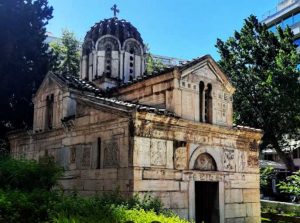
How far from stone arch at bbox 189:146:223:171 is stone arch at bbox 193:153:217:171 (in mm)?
53

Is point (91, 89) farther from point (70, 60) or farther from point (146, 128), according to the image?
point (70, 60)

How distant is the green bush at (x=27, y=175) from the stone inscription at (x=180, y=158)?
400cm

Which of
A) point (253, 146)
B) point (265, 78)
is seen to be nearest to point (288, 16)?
point (265, 78)

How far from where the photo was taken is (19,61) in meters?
19.4

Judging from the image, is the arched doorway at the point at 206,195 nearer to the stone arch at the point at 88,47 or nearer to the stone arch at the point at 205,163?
the stone arch at the point at 205,163

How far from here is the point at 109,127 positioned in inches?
459

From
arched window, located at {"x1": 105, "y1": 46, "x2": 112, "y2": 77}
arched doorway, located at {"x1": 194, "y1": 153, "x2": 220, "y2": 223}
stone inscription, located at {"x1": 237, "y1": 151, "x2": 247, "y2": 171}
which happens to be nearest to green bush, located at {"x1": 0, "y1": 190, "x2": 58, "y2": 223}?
arched doorway, located at {"x1": 194, "y1": 153, "x2": 220, "y2": 223}

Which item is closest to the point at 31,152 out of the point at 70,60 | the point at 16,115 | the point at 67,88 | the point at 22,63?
the point at 67,88

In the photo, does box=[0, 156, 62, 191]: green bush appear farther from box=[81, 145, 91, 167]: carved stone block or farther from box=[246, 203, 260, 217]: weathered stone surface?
box=[246, 203, 260, 217]: weathered stone surface

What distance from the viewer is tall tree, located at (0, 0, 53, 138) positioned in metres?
18.8

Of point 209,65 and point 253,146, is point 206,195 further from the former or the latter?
point 209,65

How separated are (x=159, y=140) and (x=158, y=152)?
1.25 feet

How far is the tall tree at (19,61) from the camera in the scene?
18797 mm

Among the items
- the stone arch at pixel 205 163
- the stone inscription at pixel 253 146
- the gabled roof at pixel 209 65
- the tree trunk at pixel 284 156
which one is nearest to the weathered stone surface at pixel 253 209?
the stone inscription at pixel 253 146
